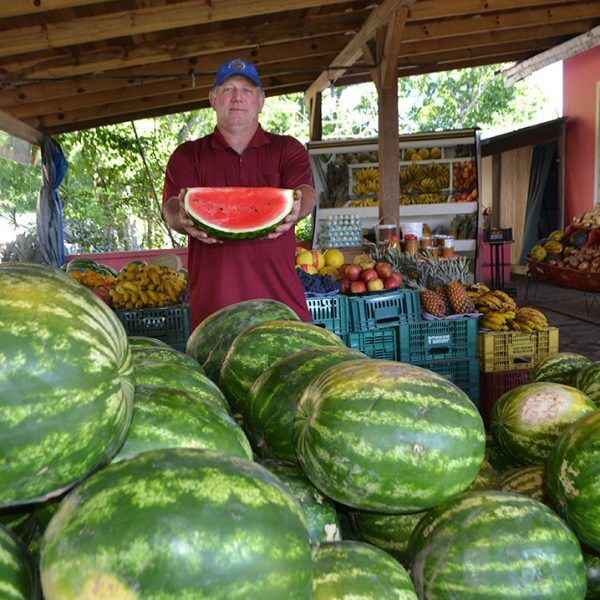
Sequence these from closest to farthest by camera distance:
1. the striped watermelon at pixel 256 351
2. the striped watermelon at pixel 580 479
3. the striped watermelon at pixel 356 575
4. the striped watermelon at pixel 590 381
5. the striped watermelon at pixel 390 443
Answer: the striped watermelon at pixel 356 575 < the striped watermelon at pixel 390 443 < the striped watermelon at pixel 580 479 < the striped watermelon at pixel 256 351 < the striped watermelon at pixel 590 381

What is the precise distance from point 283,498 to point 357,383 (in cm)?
32

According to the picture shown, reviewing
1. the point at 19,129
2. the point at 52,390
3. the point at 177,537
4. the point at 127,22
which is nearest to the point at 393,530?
the point at 177,537

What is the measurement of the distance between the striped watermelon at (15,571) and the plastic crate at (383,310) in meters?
3.73

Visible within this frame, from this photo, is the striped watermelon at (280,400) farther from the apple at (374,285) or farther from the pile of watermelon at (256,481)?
the apple at (374,285)

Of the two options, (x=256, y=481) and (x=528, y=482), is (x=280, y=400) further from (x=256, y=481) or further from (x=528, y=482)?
(x=528, y=482)

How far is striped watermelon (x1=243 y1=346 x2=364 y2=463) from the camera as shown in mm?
1267

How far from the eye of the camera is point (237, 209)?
3.03m

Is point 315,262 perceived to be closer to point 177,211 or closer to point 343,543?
point 177,211

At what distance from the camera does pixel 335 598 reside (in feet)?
2.94

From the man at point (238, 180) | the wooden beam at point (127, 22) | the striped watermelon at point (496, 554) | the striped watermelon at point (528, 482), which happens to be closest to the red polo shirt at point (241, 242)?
the man at point (238, 180)

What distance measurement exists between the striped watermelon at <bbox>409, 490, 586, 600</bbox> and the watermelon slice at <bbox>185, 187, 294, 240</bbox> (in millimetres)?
1962

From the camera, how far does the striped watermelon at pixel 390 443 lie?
105cm

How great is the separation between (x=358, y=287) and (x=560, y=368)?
2611 millimetres

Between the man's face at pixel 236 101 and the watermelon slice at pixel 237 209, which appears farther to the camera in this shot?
the man's face at pixel 236 101
